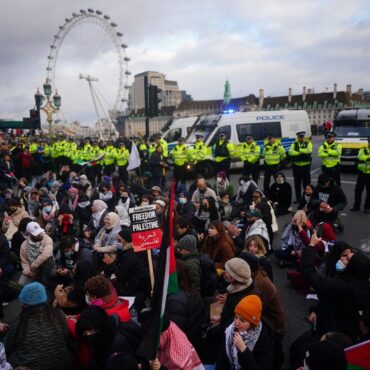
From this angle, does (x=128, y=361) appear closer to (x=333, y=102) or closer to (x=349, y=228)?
(x=349, y=228)

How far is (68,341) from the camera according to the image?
10.3 ft

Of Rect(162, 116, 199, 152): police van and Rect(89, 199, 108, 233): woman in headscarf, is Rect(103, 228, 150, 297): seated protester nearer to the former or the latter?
Rect(89, 199, 108, 233): woman in headscarf

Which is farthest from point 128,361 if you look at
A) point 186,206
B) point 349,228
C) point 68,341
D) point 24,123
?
point 24,123

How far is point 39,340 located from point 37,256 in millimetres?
2659

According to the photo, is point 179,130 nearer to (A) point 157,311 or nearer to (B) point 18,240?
(B) point 18,240

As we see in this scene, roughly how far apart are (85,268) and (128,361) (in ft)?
6.01

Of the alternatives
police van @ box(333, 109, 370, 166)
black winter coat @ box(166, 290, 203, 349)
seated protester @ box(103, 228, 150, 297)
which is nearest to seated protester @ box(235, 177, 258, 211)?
seated protester @ box(103, 228, 150, 297)

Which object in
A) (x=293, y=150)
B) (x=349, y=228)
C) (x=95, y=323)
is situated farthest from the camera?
(x=293, y=150)

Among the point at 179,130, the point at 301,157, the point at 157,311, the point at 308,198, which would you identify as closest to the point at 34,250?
the point at 157,311

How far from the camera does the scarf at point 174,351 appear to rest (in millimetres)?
2846

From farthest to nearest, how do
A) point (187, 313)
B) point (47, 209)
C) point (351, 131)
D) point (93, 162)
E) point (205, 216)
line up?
point (351, 131)
point (93, 162)
point (47, 209)
point (205, 216)
point (187, 313)

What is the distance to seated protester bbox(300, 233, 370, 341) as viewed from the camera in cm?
331

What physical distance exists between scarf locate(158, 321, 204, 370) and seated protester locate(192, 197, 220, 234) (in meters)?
4.31

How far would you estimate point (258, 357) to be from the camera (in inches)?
114
